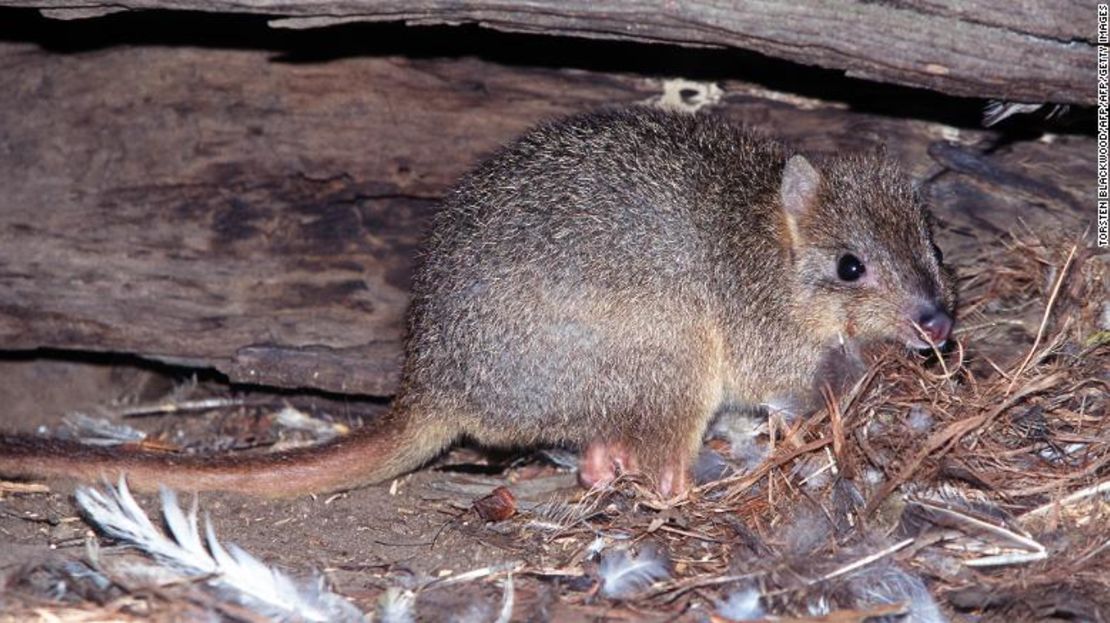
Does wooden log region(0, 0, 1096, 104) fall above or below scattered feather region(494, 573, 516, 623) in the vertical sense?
above

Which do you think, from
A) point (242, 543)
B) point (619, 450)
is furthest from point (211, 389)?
point (619, 450)

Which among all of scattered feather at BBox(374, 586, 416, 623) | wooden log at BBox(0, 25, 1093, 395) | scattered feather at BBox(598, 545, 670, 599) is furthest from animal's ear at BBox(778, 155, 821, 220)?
scattered feather at BBox(374, 586, 416, 623)

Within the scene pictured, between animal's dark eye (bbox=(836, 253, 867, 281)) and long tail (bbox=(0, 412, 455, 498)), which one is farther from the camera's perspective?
animal's dark eye (bbox=(836, 253, 867, 281))

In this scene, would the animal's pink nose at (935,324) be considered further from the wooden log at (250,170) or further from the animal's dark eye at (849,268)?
the wooden log at (250,170)

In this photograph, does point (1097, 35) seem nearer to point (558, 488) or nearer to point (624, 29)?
point (624, 29)

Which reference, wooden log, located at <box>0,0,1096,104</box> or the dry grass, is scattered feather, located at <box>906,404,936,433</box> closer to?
the dry grass

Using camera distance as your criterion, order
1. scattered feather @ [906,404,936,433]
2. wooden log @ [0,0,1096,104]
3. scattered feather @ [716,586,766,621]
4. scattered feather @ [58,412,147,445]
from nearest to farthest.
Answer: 1. scattered feather @ [716,586,766,621]
2. scattered feather @ [906,404,936,433]
3. wooden log @ [0,0,1096,104]
4. scattered feather @ [58,412,147,445]
